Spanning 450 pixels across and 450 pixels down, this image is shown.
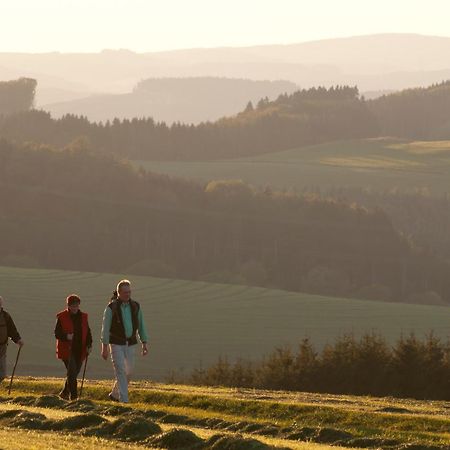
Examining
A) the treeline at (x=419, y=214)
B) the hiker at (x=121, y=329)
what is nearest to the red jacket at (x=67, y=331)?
the hiker at (x=121, y=329)

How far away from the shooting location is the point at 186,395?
31.5 m

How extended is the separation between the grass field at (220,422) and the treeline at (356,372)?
15019 mm

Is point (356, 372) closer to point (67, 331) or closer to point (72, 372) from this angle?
point (72, 372)

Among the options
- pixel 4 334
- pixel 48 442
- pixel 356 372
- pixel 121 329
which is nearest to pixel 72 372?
pixel 4 334

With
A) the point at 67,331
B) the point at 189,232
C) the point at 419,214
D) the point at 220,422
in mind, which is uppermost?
the point at 419,214

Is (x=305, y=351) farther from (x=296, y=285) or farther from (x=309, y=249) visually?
(x=309, y=249)

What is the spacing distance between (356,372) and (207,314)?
2453 inches

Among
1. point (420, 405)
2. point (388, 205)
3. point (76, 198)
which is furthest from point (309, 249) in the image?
point (420, 405)

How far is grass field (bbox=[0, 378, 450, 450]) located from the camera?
20.2 metres

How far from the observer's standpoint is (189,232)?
153 m

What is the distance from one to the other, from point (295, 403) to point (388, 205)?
166 m

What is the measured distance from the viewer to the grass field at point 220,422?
2019 centimetres

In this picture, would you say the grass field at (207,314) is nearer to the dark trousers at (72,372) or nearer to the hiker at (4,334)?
the hiker at (4,334)

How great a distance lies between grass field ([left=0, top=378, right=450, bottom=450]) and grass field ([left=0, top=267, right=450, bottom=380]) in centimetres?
5961
